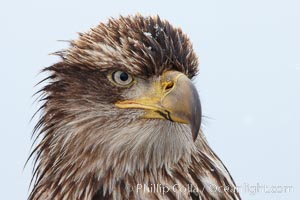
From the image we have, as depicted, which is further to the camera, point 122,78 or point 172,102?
point 122,78

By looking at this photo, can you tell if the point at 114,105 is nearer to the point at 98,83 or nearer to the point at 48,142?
the point at 98,83

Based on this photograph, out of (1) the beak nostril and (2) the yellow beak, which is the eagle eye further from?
(1) the beak nostril

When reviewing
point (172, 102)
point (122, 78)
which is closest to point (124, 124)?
point (122, 78)

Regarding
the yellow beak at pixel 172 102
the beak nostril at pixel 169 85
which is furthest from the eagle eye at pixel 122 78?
the beak nostril at pixel 169 85

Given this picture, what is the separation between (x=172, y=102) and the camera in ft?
15.4

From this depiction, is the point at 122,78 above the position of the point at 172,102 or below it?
above

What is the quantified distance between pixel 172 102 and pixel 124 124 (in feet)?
1.22


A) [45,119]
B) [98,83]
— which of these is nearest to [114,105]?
[98,83]

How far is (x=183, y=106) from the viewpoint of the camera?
15.1 feet

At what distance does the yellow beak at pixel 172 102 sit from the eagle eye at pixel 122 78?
11 centimetres

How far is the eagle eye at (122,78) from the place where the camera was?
4.87 metres

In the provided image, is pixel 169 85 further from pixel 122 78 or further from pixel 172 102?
pixel 122 78

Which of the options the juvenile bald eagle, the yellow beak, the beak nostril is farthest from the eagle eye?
the beak nostril

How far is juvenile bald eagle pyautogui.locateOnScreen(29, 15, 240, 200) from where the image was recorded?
4.85m
